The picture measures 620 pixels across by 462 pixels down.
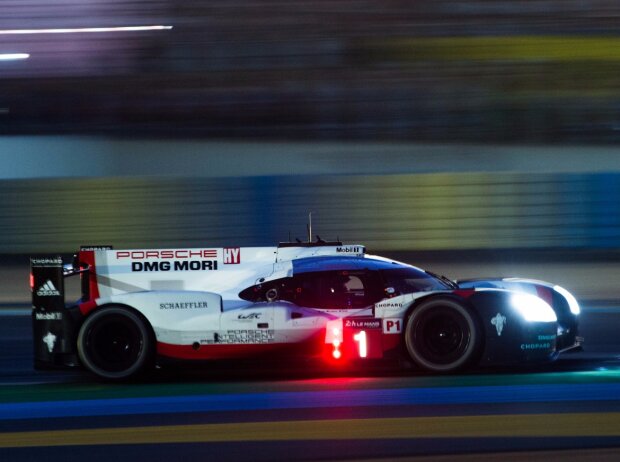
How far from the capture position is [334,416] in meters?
6.14

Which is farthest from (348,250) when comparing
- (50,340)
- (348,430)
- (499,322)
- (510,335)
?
(50,340)

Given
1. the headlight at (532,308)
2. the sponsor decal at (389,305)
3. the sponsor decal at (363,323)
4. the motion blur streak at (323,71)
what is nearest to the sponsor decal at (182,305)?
the sponsor decal at (363,323)

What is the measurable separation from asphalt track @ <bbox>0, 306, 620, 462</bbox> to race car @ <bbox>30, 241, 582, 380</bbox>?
0.70 ft

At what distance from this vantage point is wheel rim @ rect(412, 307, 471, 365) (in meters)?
7.25

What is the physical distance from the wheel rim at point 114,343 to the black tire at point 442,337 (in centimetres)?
206

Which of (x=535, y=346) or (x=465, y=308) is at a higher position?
(x=465, y=308)

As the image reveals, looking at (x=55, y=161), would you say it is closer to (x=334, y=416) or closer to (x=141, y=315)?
(x=141, y=315)

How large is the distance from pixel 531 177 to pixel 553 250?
1162 mm

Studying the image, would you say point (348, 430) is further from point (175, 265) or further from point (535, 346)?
point (175, 265)

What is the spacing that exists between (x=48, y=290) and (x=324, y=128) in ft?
38.9

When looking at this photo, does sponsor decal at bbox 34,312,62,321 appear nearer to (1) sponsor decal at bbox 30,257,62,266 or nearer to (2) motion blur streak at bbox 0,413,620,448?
(1) sponsor decal at bbox 30,257,62,266

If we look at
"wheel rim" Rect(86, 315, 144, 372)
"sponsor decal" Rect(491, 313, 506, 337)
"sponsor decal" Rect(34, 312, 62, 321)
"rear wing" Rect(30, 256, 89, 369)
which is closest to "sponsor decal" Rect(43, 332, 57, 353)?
"rear wing" Rect(30, 256, 89, 369)

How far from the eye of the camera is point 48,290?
7.45 meters

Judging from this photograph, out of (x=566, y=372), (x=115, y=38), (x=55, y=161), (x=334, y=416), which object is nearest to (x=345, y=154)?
(x=55, y=161)
